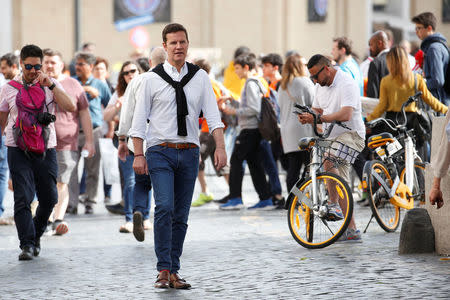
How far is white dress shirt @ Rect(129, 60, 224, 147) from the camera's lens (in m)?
7.82

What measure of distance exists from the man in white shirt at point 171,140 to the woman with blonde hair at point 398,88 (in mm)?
4419

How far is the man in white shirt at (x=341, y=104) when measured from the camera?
988 centimetres

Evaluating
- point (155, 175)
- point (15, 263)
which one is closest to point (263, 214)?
point (15, 263)

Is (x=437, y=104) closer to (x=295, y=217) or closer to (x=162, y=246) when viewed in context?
(x=295, y=217)

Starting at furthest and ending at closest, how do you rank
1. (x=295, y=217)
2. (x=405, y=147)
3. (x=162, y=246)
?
(x=405, y=147) < (x=295, y=217) < (x=162, y=246)

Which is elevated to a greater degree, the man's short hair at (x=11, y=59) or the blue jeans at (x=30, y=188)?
the man's short hair at (x=11, y=59)

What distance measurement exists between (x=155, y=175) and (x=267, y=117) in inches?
235

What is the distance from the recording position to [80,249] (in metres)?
10.1

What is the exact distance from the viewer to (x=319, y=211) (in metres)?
9.65

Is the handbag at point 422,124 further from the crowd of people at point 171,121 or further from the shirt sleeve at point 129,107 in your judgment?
the shirt sleeve at point 129,107

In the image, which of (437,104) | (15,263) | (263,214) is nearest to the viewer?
(15,263)

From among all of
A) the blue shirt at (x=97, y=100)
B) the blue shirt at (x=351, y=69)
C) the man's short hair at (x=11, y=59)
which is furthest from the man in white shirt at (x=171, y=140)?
the blue shirt at (x=97, y=100)

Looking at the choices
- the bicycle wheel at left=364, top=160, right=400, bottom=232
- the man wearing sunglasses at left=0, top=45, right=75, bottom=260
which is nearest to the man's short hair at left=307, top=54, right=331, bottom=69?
the bicycle wheel at left=364, top=160, right=400, bottom=232

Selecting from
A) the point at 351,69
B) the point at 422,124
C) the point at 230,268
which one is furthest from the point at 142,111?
the point at 351,69
